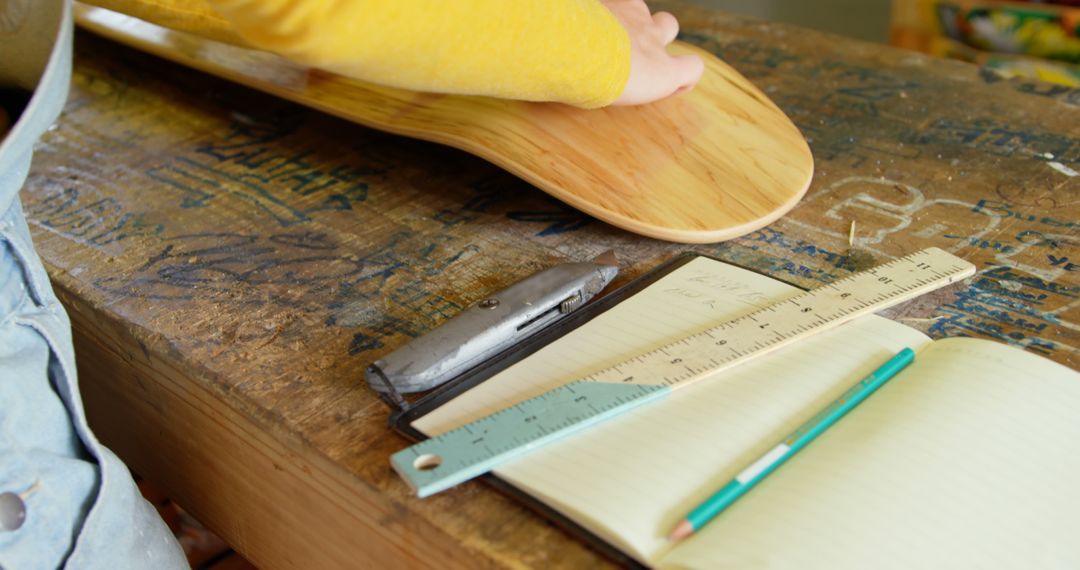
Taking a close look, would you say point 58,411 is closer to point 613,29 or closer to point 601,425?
point 601,425

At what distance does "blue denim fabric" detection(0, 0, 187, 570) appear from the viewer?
1.81ft

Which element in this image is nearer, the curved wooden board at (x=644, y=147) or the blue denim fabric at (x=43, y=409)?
the blue denim fabric at (x=43, y=409)

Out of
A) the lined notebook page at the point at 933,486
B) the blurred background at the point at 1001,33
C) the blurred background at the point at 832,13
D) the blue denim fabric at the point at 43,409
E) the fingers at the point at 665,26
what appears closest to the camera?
the lined notebook page at the point at 933,486

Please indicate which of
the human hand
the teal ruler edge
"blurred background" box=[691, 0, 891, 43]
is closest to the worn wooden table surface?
the teal ruler edge

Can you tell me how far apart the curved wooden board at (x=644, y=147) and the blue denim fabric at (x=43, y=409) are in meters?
0.32

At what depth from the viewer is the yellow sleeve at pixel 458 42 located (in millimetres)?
541

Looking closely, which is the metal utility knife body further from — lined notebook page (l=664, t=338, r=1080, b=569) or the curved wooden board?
lined notebook page (l=664, t=338, r=1080, b=569)

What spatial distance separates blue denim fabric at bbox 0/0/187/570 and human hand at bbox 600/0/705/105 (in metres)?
0.42

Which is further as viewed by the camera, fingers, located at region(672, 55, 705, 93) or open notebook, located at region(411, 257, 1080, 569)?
fingers, located at region(672, 55, 705, 93)

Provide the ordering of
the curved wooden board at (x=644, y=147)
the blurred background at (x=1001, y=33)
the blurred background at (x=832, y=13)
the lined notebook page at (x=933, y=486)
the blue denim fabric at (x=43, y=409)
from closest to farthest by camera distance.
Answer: the lined notebook page at (x=933, y=486), the blue denim fabric at (x=43, y=409), the curved wooden board at (x=644, y=147), the blurred background at (x=1001, y=33), the blurred background at (x=832, y=13)

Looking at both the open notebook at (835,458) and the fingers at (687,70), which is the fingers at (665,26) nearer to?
the fingers at (687,70)

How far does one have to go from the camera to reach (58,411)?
1.92 ft

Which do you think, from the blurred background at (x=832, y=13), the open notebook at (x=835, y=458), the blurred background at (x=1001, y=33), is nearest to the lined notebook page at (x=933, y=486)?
the open notebook at (x=835, y=458)

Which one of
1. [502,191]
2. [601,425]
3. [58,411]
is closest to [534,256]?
[502,191]
